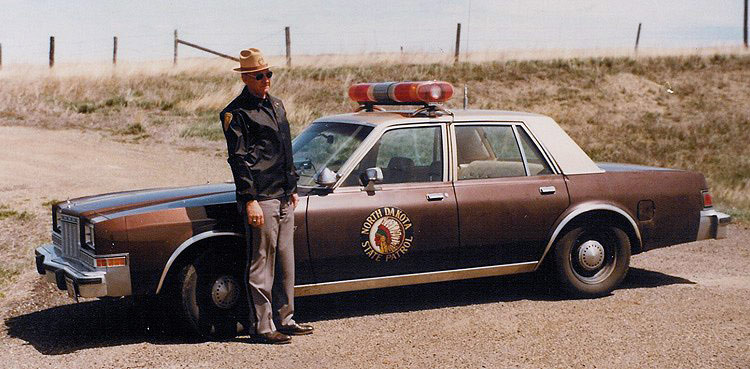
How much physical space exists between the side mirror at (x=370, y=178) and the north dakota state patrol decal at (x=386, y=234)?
169 millimetres

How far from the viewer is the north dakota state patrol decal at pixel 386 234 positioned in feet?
21.8

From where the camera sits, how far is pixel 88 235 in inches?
244

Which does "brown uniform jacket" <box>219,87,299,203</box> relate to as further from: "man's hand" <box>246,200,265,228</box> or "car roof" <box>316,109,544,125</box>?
"car roof" <box>316,109,544,125</box>

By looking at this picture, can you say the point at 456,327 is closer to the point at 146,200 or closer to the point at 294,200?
the point at 294,200

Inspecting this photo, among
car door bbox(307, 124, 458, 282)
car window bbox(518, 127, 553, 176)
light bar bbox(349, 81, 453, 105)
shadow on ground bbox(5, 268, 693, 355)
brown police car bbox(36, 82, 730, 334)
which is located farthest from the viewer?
car window bbox(518, 127, 553, 176)

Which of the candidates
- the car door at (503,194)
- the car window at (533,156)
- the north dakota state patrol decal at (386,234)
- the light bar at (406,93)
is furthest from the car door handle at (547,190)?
the north dakota state patrol decal at (386,234)

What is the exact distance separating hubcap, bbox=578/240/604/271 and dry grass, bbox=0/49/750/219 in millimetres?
10208

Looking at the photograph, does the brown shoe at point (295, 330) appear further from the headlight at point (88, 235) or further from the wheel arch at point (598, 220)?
the wheel arch at point (598, 220)

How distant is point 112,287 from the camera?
5.98 metres

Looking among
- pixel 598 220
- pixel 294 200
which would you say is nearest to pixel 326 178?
pixel 294 200

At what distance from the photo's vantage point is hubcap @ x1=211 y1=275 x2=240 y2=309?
20.8 ft

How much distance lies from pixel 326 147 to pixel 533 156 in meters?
1.59

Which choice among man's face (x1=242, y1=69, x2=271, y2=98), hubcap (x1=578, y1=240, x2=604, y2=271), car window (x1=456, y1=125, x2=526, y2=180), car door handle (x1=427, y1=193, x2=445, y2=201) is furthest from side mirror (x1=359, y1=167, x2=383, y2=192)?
hubcap (x1=578, y1=240, x2=604, y2=271)

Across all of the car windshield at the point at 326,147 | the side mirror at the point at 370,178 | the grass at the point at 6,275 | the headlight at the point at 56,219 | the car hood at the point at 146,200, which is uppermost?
the car windshield at the point at 326,147
